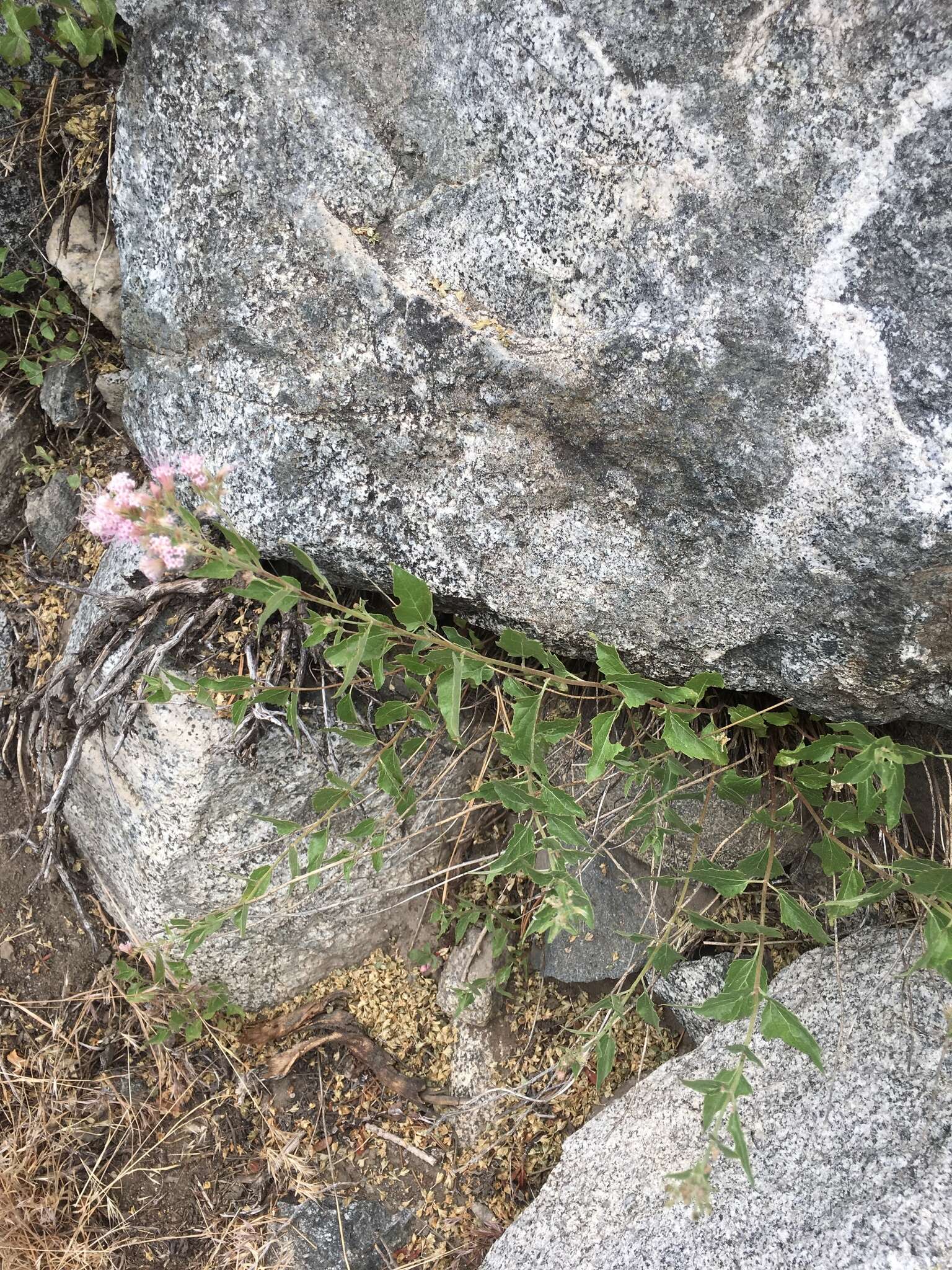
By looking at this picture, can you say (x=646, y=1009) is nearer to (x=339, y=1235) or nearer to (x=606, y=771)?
(x=606, y=771)

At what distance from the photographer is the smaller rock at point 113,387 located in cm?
304

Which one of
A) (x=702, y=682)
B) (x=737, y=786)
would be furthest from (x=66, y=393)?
(x=737, y=786)

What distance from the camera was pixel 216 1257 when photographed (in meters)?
2.97

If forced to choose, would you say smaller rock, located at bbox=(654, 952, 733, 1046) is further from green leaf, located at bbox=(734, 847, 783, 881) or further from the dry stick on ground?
the dry stick on ground

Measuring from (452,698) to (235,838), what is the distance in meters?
A: 1.30


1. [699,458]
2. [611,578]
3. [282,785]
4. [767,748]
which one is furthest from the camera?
[282,785]

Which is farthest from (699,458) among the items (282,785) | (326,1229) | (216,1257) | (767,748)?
(216,1257)

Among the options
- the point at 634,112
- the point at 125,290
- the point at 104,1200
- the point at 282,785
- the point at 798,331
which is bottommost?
the point at 104,1200

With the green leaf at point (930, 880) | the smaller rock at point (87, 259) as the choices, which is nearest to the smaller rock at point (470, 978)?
the green leaf at point (930, 880)

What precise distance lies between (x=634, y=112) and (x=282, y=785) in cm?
200

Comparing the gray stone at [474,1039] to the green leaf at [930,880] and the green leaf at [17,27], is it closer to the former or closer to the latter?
the green leaf at [930,880]

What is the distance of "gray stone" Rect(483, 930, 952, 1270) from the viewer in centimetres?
203

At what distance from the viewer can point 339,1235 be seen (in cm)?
295

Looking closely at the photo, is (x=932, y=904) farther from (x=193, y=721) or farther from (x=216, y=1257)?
(x=216, y=1257)
